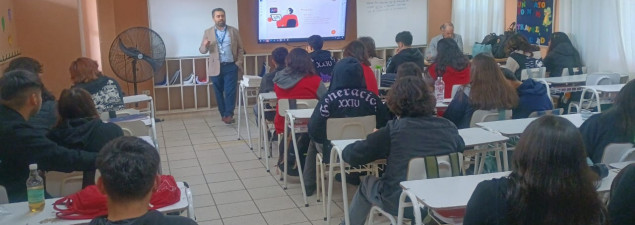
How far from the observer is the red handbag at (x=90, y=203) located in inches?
94.3

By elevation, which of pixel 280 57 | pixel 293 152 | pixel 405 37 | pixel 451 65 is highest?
pixel 405 37

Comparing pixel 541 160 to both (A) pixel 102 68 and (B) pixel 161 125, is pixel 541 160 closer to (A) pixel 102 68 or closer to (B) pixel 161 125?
(B) pixel 161 125

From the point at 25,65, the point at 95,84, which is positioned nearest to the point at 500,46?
the point at 95,84

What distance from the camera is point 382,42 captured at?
30.1ft

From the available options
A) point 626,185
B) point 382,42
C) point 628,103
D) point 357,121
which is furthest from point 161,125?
point 626,185

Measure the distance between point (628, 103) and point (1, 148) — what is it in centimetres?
301

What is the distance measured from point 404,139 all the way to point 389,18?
640cm

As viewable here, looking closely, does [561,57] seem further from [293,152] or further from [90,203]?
[90,203]

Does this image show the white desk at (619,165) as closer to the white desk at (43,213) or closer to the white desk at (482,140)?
the white desk at (482,140)

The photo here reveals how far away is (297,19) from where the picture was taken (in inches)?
346

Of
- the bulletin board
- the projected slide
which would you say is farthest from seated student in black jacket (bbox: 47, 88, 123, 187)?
the projected slide

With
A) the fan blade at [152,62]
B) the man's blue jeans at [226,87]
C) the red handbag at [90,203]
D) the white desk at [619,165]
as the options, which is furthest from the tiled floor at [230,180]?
the red handbag at [90,203]

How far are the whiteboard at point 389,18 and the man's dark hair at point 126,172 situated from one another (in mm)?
7454

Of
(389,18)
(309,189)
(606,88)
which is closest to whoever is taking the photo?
(309,189)
